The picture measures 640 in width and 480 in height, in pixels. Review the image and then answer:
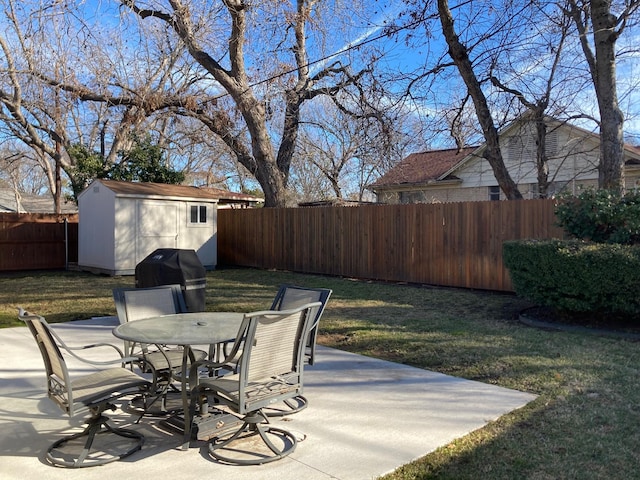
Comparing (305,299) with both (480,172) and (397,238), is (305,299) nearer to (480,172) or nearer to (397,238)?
(397,238)

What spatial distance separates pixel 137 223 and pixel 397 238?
7.53 meters

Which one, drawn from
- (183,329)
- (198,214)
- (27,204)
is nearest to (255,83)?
(198,214)

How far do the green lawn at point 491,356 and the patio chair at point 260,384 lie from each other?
886 millimetres

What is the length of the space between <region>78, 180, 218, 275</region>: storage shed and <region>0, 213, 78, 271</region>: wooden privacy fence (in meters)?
2.04

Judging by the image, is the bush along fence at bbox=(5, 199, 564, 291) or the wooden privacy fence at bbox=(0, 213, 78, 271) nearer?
the bush along fence at bbox=(5, 199, 564, 291)

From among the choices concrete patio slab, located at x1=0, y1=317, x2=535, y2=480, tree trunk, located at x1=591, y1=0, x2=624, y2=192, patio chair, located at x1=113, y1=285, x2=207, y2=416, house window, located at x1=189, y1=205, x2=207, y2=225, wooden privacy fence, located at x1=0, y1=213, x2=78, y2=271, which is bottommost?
concrete patio slab, located at x1=0, y1=317, x2=535, y2=480

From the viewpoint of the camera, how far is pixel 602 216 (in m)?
8.05

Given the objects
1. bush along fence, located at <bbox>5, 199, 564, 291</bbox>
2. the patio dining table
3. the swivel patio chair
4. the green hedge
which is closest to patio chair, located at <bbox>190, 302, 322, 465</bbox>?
the patio dining table

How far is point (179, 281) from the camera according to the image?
8.35m

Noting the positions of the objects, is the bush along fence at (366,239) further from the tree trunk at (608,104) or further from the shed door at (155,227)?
the shed door at (155,227)

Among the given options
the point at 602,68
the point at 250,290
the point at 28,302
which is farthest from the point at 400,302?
the point at 28,302

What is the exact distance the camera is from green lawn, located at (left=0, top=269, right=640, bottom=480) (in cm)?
346

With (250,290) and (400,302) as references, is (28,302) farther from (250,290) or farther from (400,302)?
(400,302)

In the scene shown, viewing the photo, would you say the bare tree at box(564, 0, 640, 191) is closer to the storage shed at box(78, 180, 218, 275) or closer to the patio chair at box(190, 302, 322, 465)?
the patio chair at box(190, 302, 322, 465)
